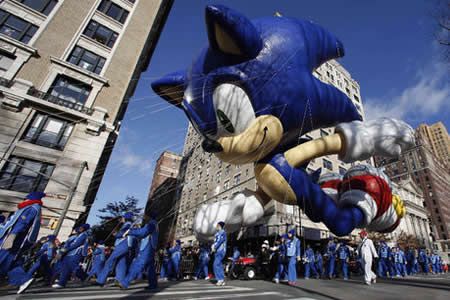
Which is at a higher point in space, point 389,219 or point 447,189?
point 447,189

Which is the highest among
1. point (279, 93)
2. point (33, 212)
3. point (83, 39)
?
point (83, 39)

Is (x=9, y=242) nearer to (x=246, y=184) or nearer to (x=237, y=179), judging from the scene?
(x=246, y=184)

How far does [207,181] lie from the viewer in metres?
33.4

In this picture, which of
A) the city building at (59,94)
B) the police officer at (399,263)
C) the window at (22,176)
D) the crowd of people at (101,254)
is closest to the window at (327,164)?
the police officer at (399,263)

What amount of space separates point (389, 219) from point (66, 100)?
1837 cm

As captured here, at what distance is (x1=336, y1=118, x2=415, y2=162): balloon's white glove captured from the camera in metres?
5.07

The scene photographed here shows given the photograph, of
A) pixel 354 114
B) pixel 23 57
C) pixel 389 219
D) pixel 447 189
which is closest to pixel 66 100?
pixel 23 57

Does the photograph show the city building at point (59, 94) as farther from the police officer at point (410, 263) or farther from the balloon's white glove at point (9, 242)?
the police officer at point (410, 263)

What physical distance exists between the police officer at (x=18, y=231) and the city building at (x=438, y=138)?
13369cm

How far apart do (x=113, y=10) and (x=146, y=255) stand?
22.1 metres

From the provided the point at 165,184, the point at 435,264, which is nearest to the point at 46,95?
the point at 435,264

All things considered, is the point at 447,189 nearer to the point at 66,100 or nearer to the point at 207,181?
the point at 207,181

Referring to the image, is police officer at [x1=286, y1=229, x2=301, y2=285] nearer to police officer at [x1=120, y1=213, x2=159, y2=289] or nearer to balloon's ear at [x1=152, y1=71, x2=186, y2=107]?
police officer at [x1=120, y1=213, x2=159, y2=289]

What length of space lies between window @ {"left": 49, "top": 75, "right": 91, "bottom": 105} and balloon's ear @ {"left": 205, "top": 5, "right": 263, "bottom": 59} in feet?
49.9
